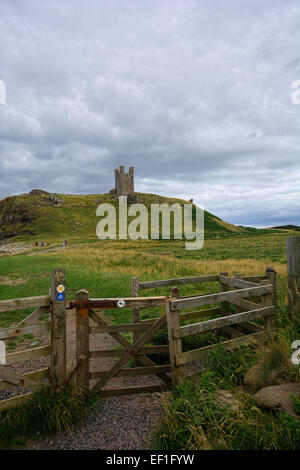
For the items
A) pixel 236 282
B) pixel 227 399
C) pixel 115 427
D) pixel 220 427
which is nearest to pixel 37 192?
pixel 236 282

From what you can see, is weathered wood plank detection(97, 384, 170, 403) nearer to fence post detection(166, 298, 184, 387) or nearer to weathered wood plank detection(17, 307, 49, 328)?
fence post detection(166, 298, 184, 387)

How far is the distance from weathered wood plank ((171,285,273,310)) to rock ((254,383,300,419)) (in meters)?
1.79

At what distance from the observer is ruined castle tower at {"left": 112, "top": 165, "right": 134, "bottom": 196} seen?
12900 centimetres

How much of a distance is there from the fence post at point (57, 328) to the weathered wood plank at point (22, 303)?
0.48 ft

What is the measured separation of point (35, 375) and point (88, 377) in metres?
0.92

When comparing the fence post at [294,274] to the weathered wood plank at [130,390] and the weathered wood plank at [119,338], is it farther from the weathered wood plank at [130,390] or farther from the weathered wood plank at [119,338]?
the weathered wood plank at [130,390]

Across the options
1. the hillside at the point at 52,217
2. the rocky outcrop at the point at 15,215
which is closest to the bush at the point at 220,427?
the hillside at the point at 52,217

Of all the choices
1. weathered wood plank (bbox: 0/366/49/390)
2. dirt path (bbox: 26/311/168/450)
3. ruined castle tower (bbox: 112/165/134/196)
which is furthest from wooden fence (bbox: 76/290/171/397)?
ruined castle tower (bbox: 112/165/134/196)

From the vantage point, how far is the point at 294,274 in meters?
6.76

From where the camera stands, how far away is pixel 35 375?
4.53 m

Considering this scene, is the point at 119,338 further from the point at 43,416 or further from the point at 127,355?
the point at 43,416
